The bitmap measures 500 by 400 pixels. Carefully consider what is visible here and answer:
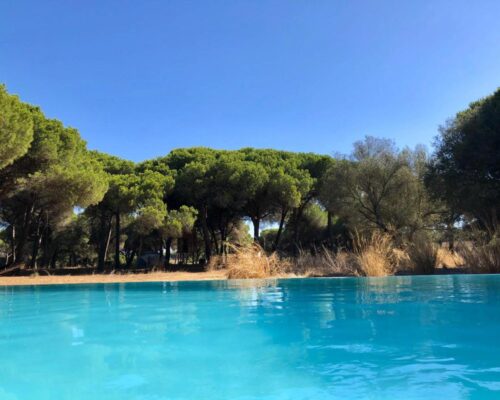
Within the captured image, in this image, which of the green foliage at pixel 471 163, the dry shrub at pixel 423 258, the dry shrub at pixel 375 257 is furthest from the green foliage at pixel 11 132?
the green foliage at pixel 471 163

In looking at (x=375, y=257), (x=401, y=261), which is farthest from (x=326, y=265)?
(x=401, y=261)

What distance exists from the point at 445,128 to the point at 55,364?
1631 centimetres

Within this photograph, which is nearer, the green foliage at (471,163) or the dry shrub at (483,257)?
the dry shrub at (483,257)

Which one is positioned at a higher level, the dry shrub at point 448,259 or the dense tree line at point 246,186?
the dense tree line at point 246,186

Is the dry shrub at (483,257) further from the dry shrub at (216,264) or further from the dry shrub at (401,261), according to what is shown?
the dry shrub at (216,264)

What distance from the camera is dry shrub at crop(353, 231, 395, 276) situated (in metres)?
12.1

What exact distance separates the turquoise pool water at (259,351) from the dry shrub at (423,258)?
20.2ft

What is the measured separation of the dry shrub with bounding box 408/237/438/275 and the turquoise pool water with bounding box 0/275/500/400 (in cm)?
615

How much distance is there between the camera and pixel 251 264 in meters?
12.5

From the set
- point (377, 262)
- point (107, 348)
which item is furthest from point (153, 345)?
point (377, 262)

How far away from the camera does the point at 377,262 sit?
12.1 metres

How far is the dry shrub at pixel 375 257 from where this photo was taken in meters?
12.1

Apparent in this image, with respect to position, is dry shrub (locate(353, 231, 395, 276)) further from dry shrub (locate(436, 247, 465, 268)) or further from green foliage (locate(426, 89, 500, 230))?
green foliage (locate(426, 89, 500, 230))

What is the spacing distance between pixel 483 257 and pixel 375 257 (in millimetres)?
2901
